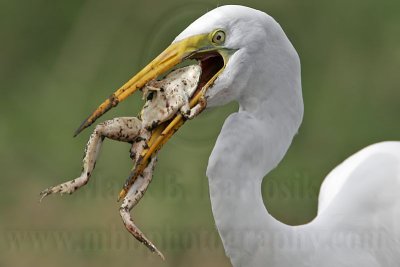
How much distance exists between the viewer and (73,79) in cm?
601

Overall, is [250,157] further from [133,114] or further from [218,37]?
[133,114]

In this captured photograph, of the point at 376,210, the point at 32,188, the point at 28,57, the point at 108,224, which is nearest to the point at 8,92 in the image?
the point at 28,57

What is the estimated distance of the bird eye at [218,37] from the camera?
2285 millimetres

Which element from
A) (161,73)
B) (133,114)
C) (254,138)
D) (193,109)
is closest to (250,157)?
(254,138)

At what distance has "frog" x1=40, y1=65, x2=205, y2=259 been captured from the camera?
2.25 metres

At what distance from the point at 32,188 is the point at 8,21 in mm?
1718

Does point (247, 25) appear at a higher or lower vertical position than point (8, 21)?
higher

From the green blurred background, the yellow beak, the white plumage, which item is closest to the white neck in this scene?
the white plumage

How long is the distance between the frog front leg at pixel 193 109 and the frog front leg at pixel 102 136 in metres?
0.11

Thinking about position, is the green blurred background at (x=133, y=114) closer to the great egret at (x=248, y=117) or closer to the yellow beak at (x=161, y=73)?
the great egret at (x=248, y=117)

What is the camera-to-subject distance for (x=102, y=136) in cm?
228

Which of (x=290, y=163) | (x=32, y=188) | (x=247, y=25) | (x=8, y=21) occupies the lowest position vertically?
(x=290, y=163)

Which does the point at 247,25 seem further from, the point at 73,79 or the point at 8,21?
the point at 8,21

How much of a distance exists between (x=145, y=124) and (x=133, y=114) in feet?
10.1
